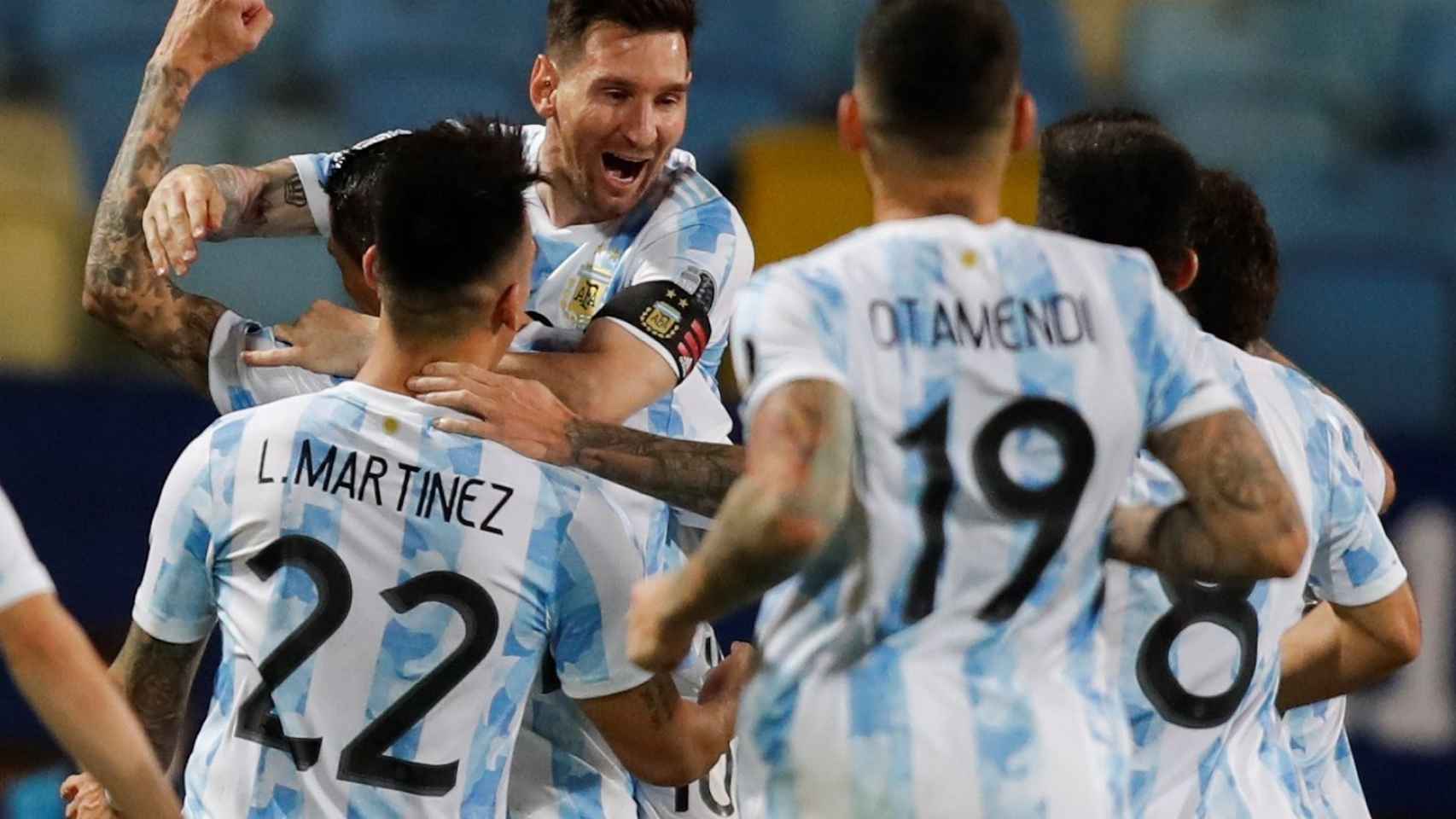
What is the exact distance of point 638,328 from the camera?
437cm

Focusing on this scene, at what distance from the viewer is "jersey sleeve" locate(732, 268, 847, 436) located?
2895 millimetres

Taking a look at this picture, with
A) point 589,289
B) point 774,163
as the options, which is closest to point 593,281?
point 589,289

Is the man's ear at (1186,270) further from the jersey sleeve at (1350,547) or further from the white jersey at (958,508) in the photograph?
the white jersey at (958,508)

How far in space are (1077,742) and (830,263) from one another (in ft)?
2.39

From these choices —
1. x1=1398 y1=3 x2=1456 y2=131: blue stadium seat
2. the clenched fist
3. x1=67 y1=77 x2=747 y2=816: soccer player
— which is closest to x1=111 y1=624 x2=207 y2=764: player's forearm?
x1=67 y1=77 x2=747 y2=816: soccer player

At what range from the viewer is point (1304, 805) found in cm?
422

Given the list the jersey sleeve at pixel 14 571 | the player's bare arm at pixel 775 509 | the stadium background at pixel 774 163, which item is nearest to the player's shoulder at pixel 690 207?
the player's bare arm at pixel 775 509

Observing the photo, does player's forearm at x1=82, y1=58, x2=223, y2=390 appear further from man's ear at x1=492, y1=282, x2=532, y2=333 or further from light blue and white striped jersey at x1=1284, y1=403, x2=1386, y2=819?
light blue and white striped jersey at x1=1284, y1=403, x2=1386, y2=819

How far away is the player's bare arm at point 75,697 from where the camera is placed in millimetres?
2885

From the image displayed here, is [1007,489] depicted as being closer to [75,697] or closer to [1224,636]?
[1224,636]

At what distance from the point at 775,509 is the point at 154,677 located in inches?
55.7

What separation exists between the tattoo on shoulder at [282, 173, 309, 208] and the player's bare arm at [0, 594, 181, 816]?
6.34 feet

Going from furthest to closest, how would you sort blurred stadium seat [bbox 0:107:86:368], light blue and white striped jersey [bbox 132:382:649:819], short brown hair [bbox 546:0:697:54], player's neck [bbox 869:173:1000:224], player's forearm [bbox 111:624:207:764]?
blurred stadium seat [bbox 0:107:86:368] → short brown hair [bbox 546:0:697:54] → player's forearm [bbox 111:624:207:764] → light blue and white striped jersey [bbox 132:382:649:819] → player's neck [bbox 869:173:1000:224]

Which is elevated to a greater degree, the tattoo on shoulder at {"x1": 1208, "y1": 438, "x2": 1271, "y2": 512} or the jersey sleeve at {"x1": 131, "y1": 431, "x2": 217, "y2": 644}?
the tattoo on shoulder at {"x1": 1208, "y1": 438, "x2": 1271, "y2": 512}
